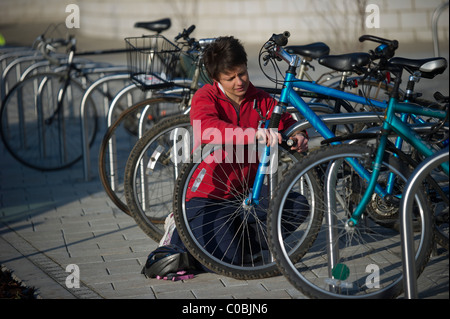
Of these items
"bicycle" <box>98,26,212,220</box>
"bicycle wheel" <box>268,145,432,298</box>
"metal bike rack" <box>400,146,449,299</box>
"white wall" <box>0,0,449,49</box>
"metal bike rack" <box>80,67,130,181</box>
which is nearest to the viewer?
"metal bike rack" <box>400,146,449,299</box>

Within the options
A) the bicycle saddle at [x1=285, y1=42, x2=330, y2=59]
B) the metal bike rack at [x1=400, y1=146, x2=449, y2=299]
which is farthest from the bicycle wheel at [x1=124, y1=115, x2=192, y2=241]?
the metal bike rack at [x1=400, y1=146, x2=449, y2=299]

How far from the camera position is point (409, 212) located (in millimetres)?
3506

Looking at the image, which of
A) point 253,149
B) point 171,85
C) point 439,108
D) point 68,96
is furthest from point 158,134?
point 68,96

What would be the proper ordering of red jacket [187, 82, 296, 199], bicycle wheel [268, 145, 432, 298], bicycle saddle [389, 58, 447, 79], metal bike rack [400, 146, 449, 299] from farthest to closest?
red jacket [187, 82, 296, 199], bicycle saddle [389, 58, 447, 79], bicycle wheel [268, 145, 432, 298], metal bike rack [400, 146, 449, 299]

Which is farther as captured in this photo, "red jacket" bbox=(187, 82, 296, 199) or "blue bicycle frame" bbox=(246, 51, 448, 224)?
"red jacket" bbox=(187, 82, 296, 199)

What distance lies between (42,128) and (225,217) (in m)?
4.08

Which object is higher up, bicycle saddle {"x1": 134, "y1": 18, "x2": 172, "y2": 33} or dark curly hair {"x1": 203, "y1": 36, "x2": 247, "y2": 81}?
bicycle saddle {"x1": 134, "y1": 18, "x2": 172, "y2": 33}

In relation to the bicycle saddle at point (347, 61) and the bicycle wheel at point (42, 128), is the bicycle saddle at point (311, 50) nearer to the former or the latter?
the bicycle saddle at point (347, 61)

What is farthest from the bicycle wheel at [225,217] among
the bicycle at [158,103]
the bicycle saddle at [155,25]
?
the bicycle saddle at [155,25]

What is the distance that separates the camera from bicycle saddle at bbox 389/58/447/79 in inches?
161

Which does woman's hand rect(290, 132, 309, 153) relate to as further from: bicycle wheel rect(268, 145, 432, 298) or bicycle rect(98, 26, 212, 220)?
bicycle rect(98, 26, 212, 220)

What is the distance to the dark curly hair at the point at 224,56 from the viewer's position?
14.9 feet

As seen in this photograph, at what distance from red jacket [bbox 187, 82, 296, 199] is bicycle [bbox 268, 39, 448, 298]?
0.42 meters
